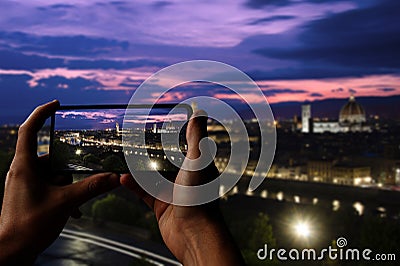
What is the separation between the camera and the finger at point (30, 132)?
842 mm

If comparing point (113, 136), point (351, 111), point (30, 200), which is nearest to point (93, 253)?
point (113, 136)

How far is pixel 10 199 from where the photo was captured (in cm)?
85

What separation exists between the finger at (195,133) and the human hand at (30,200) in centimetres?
17

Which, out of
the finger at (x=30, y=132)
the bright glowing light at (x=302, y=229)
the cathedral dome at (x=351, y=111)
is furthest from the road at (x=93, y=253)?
the cathedral dome at (x=351, y=111)

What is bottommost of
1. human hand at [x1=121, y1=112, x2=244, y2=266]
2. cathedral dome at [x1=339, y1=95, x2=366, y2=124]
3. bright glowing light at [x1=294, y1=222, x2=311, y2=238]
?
bright glowing light at [x1=294, y1=222, x2=311, y2=238]

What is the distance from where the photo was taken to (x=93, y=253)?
5.61 m

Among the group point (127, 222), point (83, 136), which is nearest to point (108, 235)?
point (127, 222)

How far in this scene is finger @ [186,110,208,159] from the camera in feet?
2.72

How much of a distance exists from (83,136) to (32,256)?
28 centimetres

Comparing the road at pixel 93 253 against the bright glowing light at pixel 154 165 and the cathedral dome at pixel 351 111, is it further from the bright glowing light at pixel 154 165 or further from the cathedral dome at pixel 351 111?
the cathedral dome at pixel 351 111

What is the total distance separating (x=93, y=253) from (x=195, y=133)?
202 inches

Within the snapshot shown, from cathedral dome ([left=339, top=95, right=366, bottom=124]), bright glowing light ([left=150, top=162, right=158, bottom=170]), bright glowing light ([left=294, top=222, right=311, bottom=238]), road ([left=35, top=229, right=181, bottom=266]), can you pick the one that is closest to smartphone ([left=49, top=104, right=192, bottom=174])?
bright glowing light ([left=150, top=162, right=158, bottom=170])

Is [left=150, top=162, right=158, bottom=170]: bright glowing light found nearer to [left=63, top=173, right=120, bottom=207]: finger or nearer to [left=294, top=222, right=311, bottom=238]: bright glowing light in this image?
[left=63, top=173, right=120, bottom=207]: finger

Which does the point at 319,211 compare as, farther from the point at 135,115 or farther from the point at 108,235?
the point at 135,115
